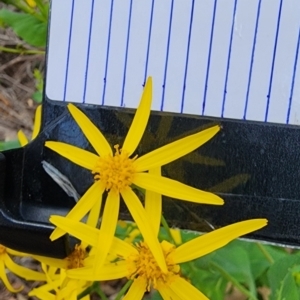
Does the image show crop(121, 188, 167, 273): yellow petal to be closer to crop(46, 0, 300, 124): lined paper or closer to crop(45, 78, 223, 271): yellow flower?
crop(45, 78, 223, 271): yellow flower

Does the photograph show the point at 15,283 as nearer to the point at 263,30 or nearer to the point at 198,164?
the point at 198,164

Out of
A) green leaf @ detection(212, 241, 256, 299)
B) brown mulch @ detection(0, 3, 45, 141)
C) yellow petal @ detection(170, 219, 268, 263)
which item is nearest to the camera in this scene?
yellow petal @ detection(170, 219, 268, 263)

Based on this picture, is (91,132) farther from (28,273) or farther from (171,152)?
(28,273)

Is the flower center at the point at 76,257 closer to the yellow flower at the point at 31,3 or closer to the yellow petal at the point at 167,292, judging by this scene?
the yellow petal at the point at 167,292

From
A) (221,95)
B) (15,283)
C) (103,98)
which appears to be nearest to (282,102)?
(221,95)

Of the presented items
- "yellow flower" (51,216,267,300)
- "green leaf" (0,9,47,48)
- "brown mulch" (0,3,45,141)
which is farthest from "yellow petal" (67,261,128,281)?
"brown mulch" (0,3,45,141)

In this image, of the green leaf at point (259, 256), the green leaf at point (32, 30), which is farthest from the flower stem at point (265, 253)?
the green leaf at point (32, 30)

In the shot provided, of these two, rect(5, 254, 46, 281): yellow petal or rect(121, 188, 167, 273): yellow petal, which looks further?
rect(5, 254, 46, 281): yellow petal
